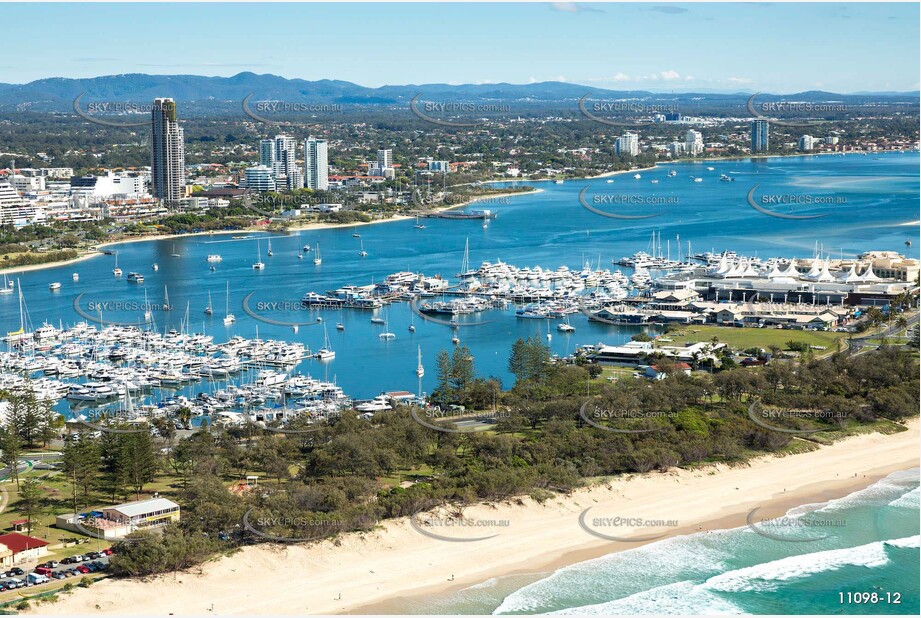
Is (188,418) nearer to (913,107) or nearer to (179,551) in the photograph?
(179,551)

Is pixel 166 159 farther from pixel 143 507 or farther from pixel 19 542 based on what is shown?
pixel 19 542

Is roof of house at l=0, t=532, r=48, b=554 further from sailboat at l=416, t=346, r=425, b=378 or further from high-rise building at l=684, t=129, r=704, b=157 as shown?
high-rise building at l=684, t=129, r=704, b=157

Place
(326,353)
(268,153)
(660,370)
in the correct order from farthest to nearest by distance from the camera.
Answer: (268,153) → (326,353) → (660,370)

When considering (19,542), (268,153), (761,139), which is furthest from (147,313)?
(761,139)

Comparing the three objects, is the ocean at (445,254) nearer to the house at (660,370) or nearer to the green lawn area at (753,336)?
the green lawn area at (753,336)

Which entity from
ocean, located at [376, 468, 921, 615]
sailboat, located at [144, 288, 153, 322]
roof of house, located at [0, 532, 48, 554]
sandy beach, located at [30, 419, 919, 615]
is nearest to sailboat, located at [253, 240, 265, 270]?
sailboat, located at [144, 288, 153, 322]

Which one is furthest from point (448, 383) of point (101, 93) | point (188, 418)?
point (101, 93)
